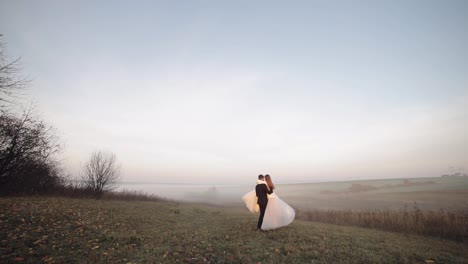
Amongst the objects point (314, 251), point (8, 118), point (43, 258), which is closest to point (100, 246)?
point (43, 258)

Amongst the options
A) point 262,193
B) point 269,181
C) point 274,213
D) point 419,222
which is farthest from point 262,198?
point 419,222

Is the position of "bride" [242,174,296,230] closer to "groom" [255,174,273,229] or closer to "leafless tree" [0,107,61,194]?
"groom" [255,174,273,229]

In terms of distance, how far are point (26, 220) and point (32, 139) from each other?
22.8 metres

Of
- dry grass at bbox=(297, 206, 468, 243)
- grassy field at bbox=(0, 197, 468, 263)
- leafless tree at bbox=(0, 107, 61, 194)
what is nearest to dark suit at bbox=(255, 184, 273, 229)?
grassy field at bbox=(0, 197, 468, 263)

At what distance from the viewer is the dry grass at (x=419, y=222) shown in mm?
13930

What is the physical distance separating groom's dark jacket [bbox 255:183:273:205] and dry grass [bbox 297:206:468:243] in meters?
12.7

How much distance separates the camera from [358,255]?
24.9 feet

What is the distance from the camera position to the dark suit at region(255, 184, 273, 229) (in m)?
11.8

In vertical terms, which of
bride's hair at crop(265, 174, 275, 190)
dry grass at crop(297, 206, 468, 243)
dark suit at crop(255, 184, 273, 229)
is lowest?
dry grass at crop(297, 206, 468, 243)

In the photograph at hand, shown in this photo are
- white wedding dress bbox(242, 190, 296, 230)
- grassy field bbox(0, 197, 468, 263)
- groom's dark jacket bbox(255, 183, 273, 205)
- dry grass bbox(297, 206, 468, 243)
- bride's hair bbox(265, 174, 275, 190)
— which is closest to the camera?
grassy field bbox(0, 197, 468, 263)

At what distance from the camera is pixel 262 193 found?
11977mm

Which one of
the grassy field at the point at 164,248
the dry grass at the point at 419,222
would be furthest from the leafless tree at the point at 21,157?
the dry grass at the point at 419,222

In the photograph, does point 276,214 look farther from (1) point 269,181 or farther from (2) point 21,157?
(2) point 21,157

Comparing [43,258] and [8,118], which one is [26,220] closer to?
[43,258]
